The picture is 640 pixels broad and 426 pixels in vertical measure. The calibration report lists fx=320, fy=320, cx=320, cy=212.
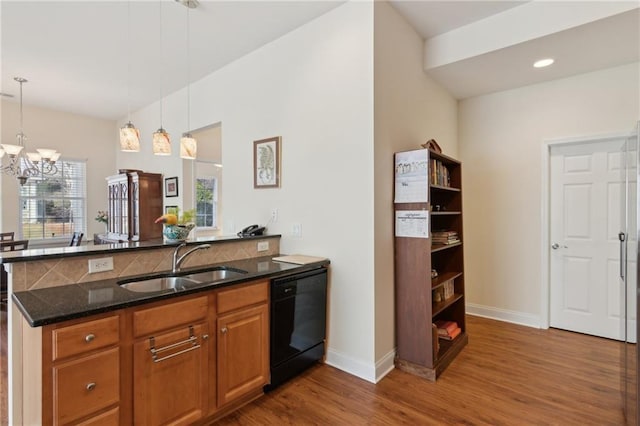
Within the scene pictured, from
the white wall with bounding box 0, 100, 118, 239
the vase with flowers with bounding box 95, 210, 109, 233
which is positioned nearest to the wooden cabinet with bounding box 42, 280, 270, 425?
the vase with flowers with bounding box 95, 210, 109, 233

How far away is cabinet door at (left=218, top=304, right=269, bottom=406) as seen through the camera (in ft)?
6.66

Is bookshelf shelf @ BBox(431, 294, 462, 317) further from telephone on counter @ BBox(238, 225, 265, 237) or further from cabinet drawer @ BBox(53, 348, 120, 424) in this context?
cabinet drawer @ BBox(53, 348, 120, 424)

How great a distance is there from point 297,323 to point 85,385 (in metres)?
1.38

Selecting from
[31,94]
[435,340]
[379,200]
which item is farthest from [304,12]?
[31,94]

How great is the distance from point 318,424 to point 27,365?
5.26 feet

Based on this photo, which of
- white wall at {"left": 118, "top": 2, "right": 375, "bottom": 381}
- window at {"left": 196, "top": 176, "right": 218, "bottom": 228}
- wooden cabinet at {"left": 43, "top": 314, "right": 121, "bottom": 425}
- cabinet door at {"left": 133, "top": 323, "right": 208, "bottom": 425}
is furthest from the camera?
window at {"left": 196, "top": 176, "right": 218, "bottom": 228}

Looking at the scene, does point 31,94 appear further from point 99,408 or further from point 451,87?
point 451,87

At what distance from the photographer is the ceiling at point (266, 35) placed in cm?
267

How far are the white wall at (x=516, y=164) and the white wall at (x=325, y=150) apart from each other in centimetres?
217

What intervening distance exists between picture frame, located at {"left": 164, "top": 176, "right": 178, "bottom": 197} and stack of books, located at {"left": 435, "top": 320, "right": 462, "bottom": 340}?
3918 millimetres

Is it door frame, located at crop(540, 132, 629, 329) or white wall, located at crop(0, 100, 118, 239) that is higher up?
white wall, located at crop(0, 100, 118, 239)

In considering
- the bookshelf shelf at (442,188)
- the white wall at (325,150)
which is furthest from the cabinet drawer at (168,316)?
Answer: the bookshelf shelf at (442,188)

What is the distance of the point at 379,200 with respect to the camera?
259 centimetres

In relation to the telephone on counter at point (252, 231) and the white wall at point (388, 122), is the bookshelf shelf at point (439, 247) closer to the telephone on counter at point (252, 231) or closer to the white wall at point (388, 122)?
the white wall at point (388, 122)
